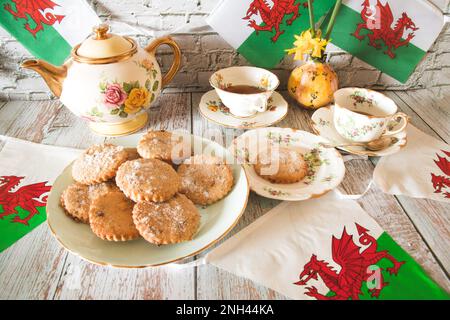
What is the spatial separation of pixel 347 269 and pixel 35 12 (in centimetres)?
105

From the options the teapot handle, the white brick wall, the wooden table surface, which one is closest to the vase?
the white brick wall

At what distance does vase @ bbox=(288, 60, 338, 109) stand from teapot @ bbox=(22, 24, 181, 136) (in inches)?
16.9

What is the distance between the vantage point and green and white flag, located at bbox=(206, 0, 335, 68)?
100cm

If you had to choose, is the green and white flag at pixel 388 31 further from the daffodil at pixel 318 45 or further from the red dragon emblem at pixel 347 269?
the red dragon emblem at pixel 347 269

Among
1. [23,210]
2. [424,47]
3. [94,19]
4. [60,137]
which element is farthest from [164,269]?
[424,47]

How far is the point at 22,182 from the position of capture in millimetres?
769

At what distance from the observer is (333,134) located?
89cm

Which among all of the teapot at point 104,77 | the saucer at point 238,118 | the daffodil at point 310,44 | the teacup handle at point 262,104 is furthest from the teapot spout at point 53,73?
the daffodil at point 310,44

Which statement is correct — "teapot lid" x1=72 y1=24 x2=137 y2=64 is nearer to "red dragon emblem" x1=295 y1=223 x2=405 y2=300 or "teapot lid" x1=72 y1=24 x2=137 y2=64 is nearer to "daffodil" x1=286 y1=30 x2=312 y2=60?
"daffodil" x1=286 y1=30 x2=312 y2=60

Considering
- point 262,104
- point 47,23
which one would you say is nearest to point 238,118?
point 262,104

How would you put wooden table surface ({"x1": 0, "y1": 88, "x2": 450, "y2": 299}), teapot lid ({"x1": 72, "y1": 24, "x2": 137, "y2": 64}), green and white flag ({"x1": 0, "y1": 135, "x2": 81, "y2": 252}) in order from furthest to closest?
teapot lid ({"x1": 72, "y1": 24, "x2": 137, "y2": 64}) < green and white flag ({"x1": 0, "y1": 135, "x2": 81, "y2": 252}) < wooden table surface ({"x1": 0, "y1": 88, "x2": 450, "y2": 299})

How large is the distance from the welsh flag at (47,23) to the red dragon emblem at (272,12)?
1.52ft

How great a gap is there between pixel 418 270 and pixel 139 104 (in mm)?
713
